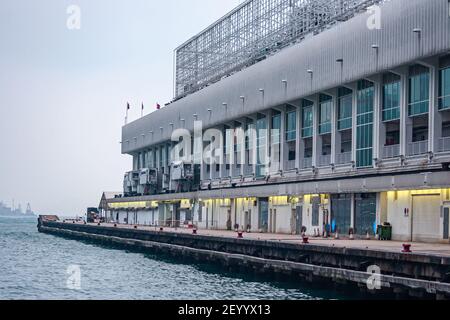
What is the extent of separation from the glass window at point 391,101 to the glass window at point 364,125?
2.02 meters

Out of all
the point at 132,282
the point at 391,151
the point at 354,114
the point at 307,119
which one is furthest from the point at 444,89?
the point at 132,282

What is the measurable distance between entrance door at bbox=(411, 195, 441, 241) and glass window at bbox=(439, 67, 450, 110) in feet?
23.4

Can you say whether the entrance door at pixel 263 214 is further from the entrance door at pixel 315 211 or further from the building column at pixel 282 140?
the entrance door at pixel 315 211

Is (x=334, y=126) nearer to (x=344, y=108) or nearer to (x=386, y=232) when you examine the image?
(x=344, y=108)

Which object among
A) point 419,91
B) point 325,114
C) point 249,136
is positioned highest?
point 419,91

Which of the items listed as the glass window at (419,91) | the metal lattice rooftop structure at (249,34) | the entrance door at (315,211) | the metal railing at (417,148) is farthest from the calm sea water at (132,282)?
the metal lattice rooftop structure at (249,34)

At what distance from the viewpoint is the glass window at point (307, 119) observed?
8324cm

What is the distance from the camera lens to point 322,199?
248ft

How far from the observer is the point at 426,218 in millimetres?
58969

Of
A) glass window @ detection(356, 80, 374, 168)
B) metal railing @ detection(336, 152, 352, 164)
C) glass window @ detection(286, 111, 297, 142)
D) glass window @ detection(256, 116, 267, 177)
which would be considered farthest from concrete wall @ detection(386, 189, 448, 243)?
glass window @ detection(256, 116, 267, 177)

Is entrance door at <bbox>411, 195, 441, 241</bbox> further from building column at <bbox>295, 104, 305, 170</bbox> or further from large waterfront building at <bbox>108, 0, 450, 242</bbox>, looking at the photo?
building column at <bbox>295, 104, 305, 170</bbox>

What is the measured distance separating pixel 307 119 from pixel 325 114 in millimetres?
4171
